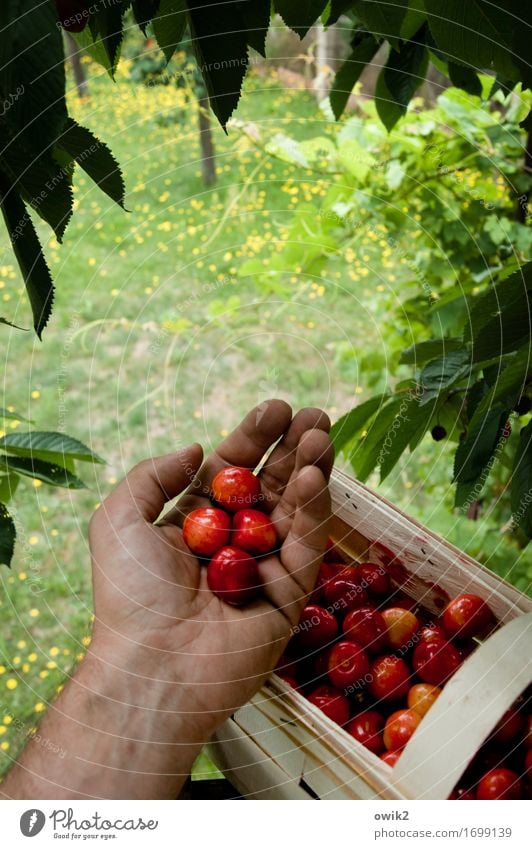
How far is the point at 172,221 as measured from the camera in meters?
2.05

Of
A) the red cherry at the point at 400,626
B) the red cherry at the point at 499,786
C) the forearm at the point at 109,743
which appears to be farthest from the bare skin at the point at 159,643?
the red cherry at the point at 499,786

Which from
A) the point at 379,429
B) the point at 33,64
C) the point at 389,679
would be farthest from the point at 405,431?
the point at 33,64

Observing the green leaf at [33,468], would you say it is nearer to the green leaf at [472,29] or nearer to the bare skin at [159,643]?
the bare skin at [159,643]

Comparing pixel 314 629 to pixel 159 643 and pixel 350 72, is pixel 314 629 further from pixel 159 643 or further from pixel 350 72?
pixel 350 72

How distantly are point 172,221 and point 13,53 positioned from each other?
175 cm

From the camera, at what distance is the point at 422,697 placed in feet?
2.46

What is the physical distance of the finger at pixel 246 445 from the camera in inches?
36.0

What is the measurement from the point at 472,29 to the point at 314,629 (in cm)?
57

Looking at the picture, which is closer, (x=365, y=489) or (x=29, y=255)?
(x=29, y=255)

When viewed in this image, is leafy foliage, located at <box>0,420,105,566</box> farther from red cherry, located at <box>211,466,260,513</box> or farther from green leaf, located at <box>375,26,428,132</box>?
green leaf, located at <box>375,26,428,132</box>

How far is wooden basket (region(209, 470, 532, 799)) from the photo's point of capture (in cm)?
59

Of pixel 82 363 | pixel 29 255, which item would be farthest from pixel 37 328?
pixel 82 363
